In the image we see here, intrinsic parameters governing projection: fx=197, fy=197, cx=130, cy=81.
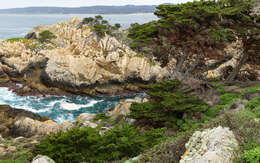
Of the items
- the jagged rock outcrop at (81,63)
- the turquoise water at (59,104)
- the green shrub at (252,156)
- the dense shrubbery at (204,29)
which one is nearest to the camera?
the green shrub at (252,156)

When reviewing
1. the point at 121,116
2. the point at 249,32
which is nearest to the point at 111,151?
the point at 121,116

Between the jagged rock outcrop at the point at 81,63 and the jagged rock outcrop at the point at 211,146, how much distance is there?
30315 mm

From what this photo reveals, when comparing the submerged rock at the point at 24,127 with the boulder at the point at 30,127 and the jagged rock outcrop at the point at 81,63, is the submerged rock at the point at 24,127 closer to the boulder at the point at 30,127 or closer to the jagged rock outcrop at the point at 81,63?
the boulder at the point at 30,127

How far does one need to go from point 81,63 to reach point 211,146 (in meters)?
31.3

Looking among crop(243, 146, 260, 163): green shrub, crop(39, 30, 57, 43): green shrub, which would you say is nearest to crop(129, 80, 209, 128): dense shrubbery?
crop(243, 146, 260, 163): green shrub

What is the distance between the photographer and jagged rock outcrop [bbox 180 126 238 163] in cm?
321

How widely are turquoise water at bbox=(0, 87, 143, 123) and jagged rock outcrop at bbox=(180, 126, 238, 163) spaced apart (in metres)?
24.4

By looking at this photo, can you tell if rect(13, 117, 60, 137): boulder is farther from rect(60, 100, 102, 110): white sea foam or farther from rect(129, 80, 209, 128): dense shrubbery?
rect(60, 100, 102, 110): white sea foam

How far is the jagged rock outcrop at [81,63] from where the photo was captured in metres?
32.8

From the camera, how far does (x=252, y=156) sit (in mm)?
3027

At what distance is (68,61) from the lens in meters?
32.7

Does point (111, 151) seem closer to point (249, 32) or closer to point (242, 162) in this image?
point (242, 162)

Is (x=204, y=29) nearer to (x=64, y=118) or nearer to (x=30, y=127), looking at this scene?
(x=30, y=127)

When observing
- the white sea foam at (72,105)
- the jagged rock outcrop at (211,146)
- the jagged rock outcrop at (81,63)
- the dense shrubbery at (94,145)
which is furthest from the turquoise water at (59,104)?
the jagged rock outcrop at (211,146)
